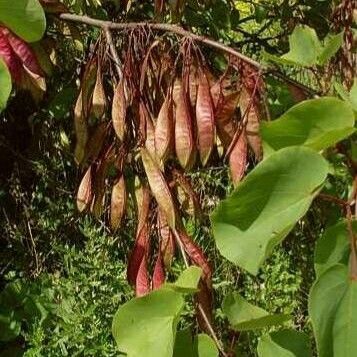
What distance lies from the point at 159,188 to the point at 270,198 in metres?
0.35

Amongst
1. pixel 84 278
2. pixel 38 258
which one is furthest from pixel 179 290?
pixel 38 258

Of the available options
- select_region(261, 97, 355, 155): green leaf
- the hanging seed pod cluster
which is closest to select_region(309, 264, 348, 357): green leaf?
select_region(261, 97, 355, 155): green leaf

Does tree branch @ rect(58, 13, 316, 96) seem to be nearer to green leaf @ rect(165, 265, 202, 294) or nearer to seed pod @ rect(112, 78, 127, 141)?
seed pod @ rect(112, 78, 127, 141)

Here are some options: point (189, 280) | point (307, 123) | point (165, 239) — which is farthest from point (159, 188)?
point (307, 123)

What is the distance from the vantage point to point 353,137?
3.02 feet

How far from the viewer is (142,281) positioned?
1135mm

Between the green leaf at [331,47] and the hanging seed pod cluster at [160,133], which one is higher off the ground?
the green leaf at [331,47]

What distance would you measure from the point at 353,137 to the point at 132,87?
390mm

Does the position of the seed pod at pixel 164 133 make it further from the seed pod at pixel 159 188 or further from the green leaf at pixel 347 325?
Result: the green leaf at pixel 347 325

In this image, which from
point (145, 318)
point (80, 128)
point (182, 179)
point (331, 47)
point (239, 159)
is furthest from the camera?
point (80, 128)

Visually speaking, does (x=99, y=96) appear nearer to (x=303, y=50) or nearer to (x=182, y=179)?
(x=182, y=179)

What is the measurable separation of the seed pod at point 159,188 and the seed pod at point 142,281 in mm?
75

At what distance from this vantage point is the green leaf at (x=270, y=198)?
79 cm

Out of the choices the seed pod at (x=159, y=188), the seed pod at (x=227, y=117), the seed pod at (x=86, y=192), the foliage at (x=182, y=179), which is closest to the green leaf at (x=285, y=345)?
the foliage at (x=182, y=179)
